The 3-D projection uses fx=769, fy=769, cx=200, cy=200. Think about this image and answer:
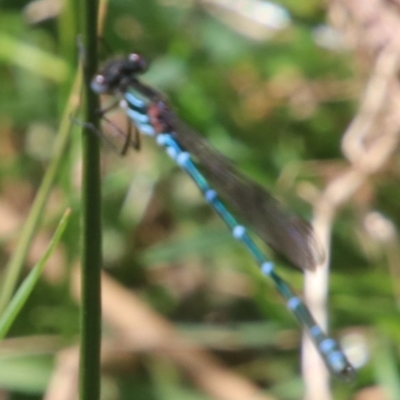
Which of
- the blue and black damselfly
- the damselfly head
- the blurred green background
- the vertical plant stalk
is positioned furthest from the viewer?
the blurred green background

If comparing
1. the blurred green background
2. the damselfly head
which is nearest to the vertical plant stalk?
the damselfly head

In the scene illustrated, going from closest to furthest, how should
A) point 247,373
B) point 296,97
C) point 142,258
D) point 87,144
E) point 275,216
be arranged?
1. point 87,144
2. point 275,216
3. point 247,373
4. point 142,258
5. point 296,97

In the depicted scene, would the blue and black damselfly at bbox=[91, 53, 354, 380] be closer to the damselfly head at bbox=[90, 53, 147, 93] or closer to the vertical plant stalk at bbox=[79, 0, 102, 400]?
the damselfly head at bbox=[90, 53, 147, 93]

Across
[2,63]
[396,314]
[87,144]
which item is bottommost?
[87,144]

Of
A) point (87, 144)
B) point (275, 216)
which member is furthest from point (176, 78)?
point (87, 144)

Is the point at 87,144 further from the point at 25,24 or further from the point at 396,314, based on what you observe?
the point at 25,24

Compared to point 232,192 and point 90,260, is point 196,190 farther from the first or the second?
point 90,260

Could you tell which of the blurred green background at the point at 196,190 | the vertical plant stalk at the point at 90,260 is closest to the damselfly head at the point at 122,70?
the blurred green background at the point at 196,190
